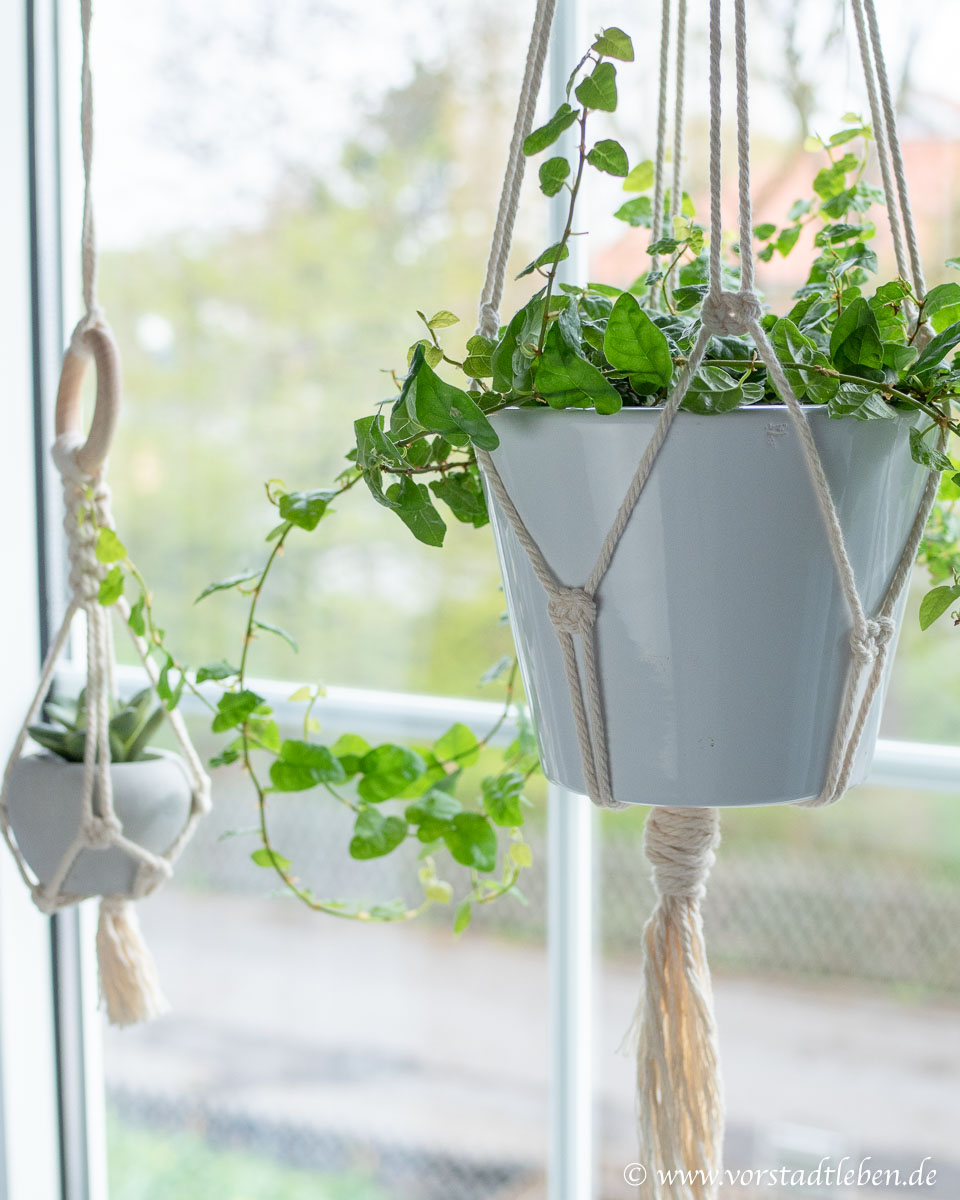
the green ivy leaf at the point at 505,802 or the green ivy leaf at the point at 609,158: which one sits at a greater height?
the green ivy leaf at the point at 609,158

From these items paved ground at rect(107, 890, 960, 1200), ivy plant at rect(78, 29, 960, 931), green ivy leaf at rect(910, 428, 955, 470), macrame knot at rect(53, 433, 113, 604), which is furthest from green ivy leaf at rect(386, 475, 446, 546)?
paved ground at rect(107, 890, 960, 1200)

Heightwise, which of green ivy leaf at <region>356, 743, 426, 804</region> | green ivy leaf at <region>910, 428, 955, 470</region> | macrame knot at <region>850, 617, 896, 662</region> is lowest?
green ivy leaf at <region>356, 743, 426, 804</region>

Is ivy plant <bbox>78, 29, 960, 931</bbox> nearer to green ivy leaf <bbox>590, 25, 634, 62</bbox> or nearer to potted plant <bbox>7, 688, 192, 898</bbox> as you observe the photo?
green ivy leaf <bbox>590, 25, 634, 62</bbox>

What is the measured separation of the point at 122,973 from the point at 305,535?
45cm

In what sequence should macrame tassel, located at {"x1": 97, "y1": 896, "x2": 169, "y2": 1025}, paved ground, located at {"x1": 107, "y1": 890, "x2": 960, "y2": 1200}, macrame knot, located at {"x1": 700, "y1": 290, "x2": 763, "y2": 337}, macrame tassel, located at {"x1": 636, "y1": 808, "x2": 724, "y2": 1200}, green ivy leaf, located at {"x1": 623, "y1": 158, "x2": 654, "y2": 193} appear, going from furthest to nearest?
paved ground, located at {"x1": 107, "y1": 890, "x2": 960, "y2": 1200}, macrame tassel, located at {"x1": 97, "y1": 896, "x2": 169, "y2": 1025}, green ivy leaf, located at {"x1": 623, "y1": 158, "x2": 654, "y2": 193}, macrame tassel, located at {"x1": 636, "y1": 808, "x2": 724, "y2": 1200}, macrame knot, located at {"x1": 700, "y1": 290, "x2": 763, "y2": 337}

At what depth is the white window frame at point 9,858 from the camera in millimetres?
986

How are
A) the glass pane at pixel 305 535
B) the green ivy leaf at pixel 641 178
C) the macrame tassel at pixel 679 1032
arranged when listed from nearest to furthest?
the macrame tassel at pixel 679 1032, the green ivy leaf at pixel 641 178, the glass pane at pixel 305 535

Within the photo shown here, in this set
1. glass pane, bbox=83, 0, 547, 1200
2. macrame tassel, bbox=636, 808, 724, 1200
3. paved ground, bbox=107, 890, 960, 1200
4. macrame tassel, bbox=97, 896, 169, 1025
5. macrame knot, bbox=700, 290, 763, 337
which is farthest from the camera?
glass pane, bbox=83, 0, 547, 1200

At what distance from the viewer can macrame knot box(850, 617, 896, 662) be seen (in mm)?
506

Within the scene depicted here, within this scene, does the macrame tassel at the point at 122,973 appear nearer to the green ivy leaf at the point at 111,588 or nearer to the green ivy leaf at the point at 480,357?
the green ivy leaf at the point at 111,588

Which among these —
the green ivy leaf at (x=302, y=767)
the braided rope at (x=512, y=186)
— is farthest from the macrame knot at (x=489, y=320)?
the green ivy leaf at (x=302, y=767)

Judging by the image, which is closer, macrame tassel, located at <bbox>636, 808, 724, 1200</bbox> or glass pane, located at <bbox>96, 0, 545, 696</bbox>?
macrame tassel, located at <bbox>636, 808, 724, 1200</bbox>

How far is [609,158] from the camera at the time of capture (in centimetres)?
51

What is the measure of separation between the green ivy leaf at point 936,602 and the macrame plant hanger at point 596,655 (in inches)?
1.0
